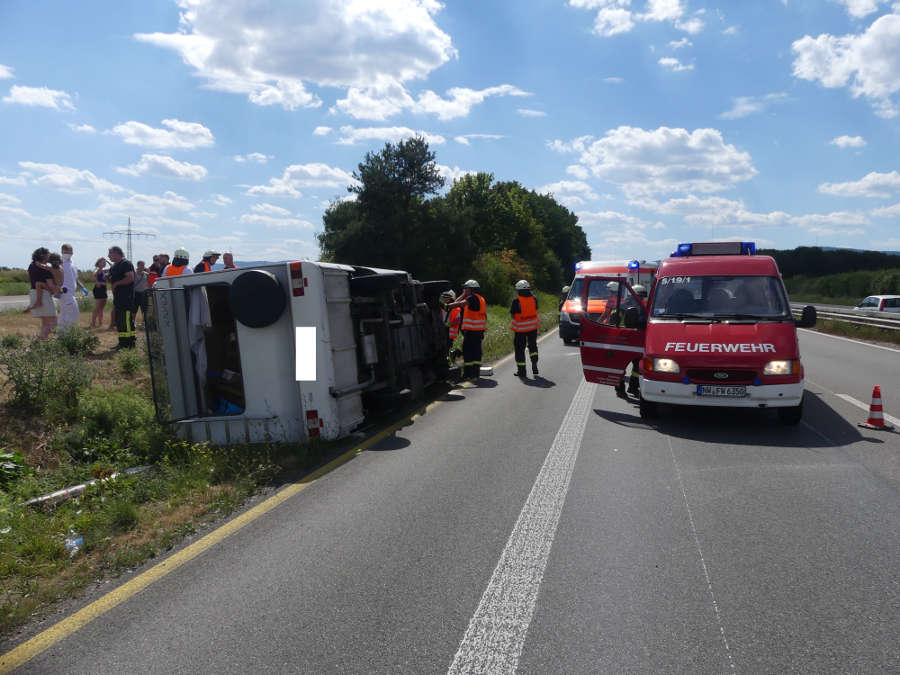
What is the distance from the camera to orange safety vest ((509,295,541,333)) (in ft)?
43.1

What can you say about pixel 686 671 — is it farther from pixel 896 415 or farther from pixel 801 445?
pixel 896 415

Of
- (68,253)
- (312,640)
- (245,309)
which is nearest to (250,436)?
(245,309)

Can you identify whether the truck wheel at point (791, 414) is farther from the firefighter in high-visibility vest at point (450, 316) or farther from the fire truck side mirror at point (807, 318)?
the firefighter in high-visibility vest at point (450, 316)

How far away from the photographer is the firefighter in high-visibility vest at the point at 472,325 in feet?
42.5

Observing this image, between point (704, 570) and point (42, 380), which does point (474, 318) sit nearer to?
point (42, 380)

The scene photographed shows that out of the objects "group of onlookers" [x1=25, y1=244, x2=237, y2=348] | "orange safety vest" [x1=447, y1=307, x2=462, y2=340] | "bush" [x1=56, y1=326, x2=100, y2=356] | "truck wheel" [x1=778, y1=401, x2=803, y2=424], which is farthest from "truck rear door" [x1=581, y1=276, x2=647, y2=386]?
"bush" [x1=56, y1=326, x2=100, y2=356]

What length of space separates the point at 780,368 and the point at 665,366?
124 cm

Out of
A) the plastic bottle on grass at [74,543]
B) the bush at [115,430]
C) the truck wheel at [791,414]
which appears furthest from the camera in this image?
the truck wheel at [791,414]

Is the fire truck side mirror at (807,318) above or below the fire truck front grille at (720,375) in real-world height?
above

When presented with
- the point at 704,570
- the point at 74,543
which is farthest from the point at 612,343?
the point at 74,543

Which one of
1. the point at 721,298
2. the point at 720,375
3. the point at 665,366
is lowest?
the point at 720,375

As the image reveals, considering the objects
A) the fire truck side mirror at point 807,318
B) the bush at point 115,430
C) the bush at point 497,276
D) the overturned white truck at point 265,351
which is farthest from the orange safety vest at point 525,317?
the bush at point 497,276

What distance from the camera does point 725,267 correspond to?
9.15 metres

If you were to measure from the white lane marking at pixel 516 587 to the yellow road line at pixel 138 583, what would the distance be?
6.66 ft
